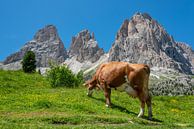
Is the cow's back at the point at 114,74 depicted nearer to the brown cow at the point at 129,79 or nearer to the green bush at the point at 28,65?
the brown cow at the point at 129,79

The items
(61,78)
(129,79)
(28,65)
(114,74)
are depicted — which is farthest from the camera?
(28,65)

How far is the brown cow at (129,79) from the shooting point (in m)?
26.7

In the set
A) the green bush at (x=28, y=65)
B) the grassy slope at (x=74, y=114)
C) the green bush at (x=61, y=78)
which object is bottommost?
the grassy slope at (x=74, y=114)

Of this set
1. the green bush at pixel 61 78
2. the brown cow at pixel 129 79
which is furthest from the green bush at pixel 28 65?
the brown cow at pixel 129 79

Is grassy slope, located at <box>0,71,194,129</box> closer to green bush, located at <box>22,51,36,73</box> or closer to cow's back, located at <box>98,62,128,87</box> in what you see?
cow's back, located at <box>98,62,128,87</box>

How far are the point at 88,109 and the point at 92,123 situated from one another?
4537 mm

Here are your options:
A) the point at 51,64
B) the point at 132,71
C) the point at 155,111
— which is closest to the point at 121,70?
the point at 132,71

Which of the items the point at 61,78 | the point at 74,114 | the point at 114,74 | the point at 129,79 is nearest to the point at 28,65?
the point at 61,78

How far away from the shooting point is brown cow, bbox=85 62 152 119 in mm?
26719

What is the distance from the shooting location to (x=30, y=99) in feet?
94.4

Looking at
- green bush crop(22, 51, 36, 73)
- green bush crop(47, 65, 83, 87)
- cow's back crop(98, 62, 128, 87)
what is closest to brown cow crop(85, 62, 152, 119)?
cow's back crop(98, 62, 128, 87)

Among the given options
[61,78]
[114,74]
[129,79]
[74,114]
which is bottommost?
[74,114]

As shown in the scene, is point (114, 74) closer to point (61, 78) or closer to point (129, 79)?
point (129, 79)

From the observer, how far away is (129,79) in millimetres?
27172
